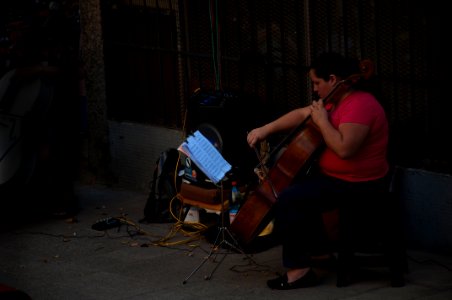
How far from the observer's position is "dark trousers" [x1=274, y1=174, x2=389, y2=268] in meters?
6.71

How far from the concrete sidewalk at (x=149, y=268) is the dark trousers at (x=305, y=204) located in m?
0.27

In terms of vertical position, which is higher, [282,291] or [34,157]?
[34,157]

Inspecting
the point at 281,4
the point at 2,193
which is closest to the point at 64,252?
the point at 2,193

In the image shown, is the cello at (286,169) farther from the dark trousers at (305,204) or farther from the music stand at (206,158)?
the music stand at (206,158)

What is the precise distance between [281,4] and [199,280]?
8.55 ft

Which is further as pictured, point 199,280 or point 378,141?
point 199,280

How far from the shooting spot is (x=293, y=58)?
851 cm

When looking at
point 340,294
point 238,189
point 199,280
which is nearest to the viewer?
point 340,294

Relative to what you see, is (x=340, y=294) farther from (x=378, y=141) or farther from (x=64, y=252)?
(x=64, y=252)

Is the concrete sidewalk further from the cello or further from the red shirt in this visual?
the red shirt

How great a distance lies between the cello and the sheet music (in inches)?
13.7

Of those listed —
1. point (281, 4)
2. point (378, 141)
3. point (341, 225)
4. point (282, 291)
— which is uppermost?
point (281, 4)

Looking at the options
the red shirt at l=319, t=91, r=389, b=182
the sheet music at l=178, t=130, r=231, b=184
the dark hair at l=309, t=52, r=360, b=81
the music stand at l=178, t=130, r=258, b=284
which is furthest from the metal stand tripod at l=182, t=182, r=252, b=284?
the dark hair at l=309, t=52, r=360, b=81

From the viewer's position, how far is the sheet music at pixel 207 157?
7168mm
